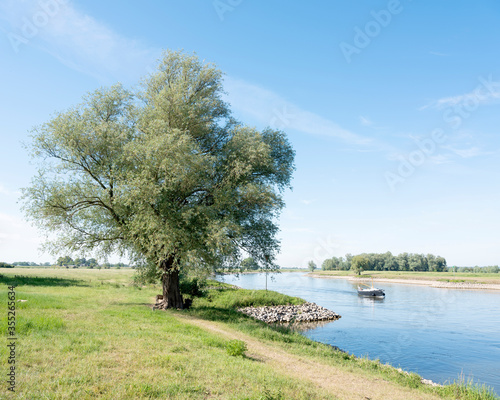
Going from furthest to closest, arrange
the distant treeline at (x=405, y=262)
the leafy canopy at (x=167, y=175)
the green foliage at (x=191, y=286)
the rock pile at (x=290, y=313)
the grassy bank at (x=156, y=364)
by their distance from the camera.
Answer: the distant treeline at (x=405, y=262) < the green foliage at (x=191, y=286) < the rock pile at (x=290, y=313) < the leafy canopy at (x=167, y=175) < the grassy bank at (x=156, y=364)

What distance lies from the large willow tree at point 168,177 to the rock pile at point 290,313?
1205cm

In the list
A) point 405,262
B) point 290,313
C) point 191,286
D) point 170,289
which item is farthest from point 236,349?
point 405,262

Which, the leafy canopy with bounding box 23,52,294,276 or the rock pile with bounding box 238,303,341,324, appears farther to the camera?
the rock pile with bounding box 238,303,341,324

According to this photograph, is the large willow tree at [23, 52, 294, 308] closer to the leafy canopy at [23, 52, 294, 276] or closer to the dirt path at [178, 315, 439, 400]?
the leafy canopy at [23, 52, 294, 276]

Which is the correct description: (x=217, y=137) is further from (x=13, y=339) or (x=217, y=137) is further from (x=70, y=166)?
(x=13, y=339)

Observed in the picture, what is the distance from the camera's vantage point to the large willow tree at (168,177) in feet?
65.3

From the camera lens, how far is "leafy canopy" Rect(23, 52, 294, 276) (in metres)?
19.9

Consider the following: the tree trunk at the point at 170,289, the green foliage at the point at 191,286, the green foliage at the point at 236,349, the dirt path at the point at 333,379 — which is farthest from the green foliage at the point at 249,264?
the green foliage at the point at 191,286

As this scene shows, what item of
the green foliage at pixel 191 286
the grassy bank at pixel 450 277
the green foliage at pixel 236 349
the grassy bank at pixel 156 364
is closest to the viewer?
the grassy bank at pixel 156 364

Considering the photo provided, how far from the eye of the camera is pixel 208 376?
931cm

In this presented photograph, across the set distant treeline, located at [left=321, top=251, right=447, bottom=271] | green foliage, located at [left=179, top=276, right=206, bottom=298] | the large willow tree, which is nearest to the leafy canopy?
the large willow tree

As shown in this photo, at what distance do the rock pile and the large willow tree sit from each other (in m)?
12.1

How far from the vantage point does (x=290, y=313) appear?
37.1 metres

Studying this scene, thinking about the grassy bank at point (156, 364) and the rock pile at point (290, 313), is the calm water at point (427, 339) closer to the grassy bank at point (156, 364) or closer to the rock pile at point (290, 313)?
the rock pile at point (290, 313)
